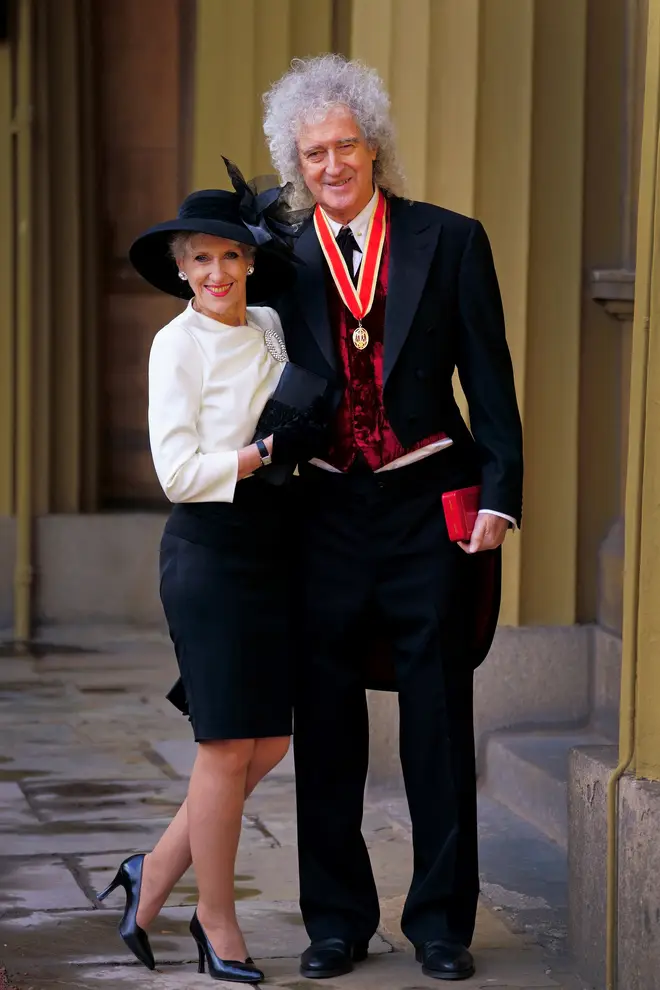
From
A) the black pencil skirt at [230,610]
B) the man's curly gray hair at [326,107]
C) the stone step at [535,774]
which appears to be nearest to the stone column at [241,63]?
the stone step at [535,774]

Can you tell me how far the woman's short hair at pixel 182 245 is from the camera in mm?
3748

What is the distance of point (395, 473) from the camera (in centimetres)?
391

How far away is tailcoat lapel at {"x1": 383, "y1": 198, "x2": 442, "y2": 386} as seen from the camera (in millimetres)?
3875

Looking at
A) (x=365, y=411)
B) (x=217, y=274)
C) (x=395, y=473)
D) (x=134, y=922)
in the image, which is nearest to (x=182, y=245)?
(x=217, y=274)

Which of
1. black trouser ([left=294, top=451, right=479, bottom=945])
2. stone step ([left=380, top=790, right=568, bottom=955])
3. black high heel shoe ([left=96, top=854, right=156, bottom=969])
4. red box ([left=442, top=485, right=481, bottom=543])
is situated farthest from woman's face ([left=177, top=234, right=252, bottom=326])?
stone step ([left=380, top=790, right=568, bottom=955])

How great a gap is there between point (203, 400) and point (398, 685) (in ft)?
2.62

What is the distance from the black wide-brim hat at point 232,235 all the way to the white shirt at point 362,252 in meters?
0.15

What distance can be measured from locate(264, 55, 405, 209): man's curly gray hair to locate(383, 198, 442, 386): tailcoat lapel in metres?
0.12

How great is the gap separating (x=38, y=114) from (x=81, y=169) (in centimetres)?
35

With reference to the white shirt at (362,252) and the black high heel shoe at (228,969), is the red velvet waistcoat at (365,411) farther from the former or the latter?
the black high heel shoe at (228,969)

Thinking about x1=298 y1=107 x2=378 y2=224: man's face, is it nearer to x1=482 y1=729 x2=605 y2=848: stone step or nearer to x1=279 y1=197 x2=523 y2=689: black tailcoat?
x1=279 y1=197 x2=523 y2=689: black tailcoat

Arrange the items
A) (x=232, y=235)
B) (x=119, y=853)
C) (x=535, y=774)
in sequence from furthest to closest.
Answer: (x=535, y=774)
(x=119, y=853)
(x=232, y=235)

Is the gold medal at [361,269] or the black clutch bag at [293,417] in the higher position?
the gold medal at [361,269]

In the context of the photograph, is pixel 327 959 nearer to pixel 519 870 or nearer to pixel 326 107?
pixel 519 870
